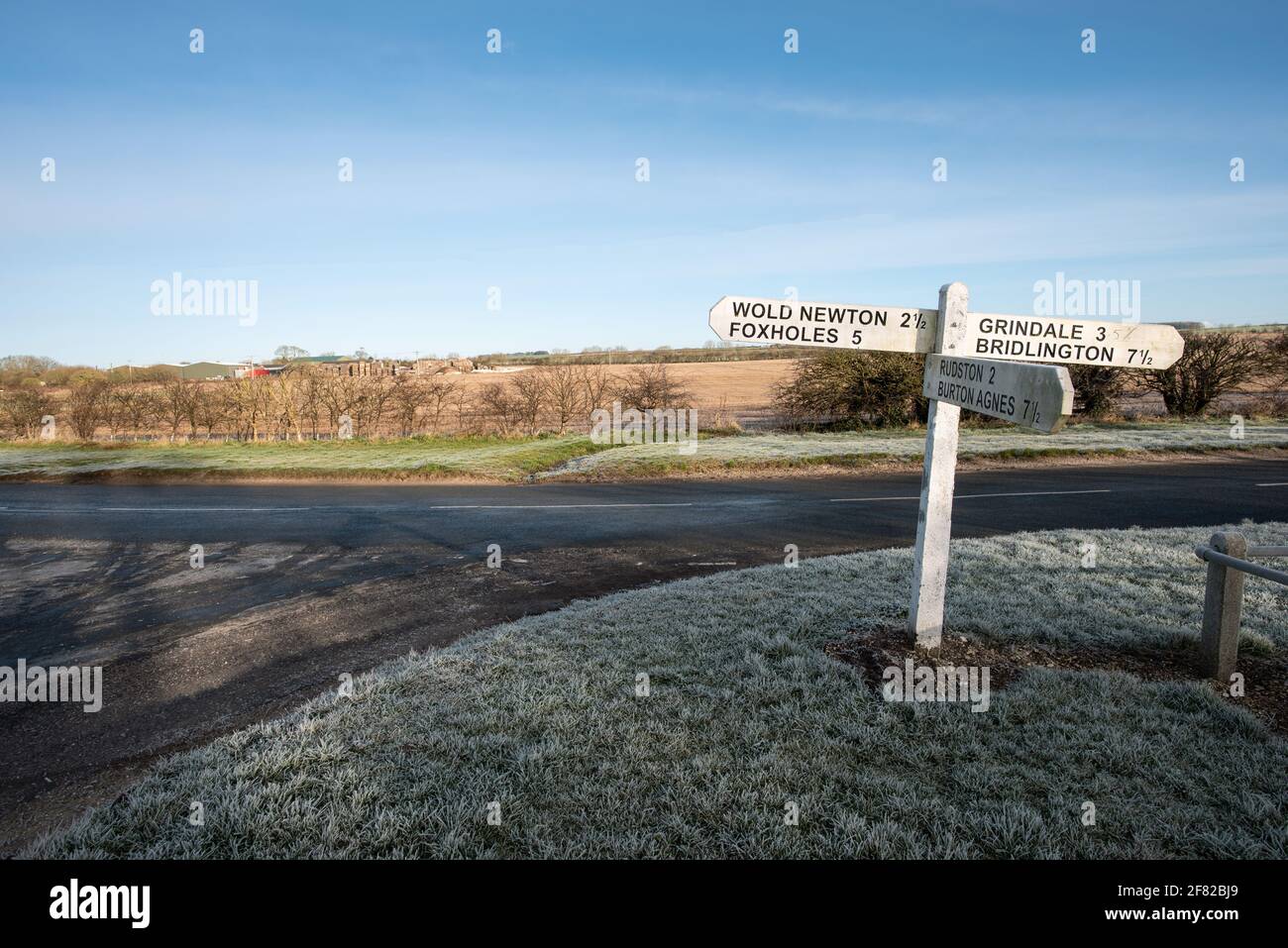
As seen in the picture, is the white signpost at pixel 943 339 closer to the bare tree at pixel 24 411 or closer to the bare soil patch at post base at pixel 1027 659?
the bare soil patch at post base at pixel 1027 659

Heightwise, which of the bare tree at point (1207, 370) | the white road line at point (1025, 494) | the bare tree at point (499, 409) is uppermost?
the bare tree at point (1207, 370)

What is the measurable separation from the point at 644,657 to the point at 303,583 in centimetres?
490

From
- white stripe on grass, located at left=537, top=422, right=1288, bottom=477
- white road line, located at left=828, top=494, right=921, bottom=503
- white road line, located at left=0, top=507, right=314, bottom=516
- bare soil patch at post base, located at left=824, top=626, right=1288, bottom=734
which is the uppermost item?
A: white stripe on grass, located at left=537, top=422, right=1288, bottom=477

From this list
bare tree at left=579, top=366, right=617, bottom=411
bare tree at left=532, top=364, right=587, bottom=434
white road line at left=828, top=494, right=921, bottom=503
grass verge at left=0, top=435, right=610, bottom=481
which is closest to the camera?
white road line at left=828, top=494, right=921, bottom=503

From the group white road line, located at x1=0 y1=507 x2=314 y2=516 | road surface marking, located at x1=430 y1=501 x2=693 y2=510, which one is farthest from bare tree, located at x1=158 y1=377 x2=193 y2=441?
road surface marking, located at x1=430 y1=501 x2=693 y2=510

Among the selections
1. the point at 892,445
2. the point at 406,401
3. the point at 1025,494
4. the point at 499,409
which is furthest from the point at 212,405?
the point at 1025,494

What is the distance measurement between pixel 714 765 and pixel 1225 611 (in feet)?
12.1

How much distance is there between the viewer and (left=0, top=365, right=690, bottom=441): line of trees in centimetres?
2366

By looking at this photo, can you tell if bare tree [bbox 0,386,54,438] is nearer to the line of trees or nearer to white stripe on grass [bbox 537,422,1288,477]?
the line of trees

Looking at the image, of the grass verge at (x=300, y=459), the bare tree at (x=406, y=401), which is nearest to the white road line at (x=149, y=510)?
the grass verge at (x=300, y=459)

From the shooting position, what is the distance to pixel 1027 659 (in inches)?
202

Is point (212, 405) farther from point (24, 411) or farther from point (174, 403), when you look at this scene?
point (24, 411)

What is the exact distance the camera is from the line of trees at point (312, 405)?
23656 millimetres
